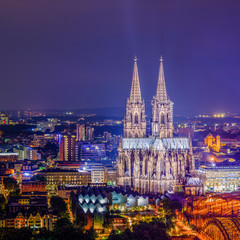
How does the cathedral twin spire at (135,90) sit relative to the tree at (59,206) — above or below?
above

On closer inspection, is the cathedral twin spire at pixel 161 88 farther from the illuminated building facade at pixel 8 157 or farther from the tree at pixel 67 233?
the illuminated building facade at pixel 8 157

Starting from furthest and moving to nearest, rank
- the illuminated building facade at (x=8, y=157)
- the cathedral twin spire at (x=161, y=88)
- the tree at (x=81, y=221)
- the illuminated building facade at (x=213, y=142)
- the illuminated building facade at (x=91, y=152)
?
the illuminated building facade at (x=213, y=142)
the illuminated building facade at (x=91, y=152)
the illuminated building facade at (x=8, y=157)
the cathedral twin spire at (x=161, y=88)
the tree at (x=81, y=221)

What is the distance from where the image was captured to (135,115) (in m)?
59.4

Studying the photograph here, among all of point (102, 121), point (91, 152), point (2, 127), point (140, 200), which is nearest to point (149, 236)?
point (140, 200)

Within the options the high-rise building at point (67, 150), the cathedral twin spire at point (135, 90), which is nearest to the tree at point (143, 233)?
the cathedral twin spire at point (135, 90)

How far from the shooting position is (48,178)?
6184 cm

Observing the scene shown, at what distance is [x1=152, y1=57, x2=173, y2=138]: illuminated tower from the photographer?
57156mm

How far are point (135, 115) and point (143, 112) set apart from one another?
964 mm

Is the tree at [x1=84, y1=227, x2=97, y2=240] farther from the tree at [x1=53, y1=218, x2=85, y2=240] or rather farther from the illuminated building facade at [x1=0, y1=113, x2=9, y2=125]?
the illuminated building facade at [x1=0, y1=113, x2=9, y2=125]

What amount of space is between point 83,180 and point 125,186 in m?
8.84

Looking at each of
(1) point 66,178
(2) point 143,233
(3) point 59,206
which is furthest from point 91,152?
(2) point 143,233

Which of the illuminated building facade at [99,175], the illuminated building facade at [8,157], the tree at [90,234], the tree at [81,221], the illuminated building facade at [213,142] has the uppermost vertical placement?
the illuminated building facade at [213,142]

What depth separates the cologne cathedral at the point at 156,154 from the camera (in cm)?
5400

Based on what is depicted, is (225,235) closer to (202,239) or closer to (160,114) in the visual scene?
(202,239)
